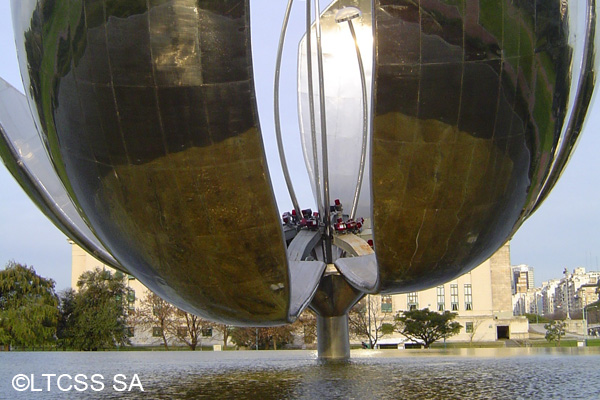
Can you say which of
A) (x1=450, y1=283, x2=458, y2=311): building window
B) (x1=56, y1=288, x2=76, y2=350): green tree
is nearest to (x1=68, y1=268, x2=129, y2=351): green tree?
(x1=56, y1=288, x2=76, y2=350): green tree

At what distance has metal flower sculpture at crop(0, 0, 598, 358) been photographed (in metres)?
7.93

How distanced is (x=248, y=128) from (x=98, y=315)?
40.6 m

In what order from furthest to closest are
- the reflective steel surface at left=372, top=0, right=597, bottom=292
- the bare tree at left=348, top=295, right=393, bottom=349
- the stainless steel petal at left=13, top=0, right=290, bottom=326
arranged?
1. the bare tree at left=348, top=295, right=393, bottom=349
2. the reflective steel surface at left=372, top=0, right=597, bottom=292
3. the stainless steel petal at left=13, top=0, right=290, bottom=326

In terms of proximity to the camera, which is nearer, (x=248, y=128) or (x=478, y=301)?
(x=248, y=128)

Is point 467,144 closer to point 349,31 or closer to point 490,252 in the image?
point 490,252

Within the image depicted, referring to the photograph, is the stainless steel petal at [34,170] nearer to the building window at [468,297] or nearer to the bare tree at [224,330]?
the bare tree at [224,330]

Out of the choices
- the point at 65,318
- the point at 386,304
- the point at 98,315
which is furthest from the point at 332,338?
the point at 386,304

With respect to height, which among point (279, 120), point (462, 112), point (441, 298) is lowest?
point (441, 298)

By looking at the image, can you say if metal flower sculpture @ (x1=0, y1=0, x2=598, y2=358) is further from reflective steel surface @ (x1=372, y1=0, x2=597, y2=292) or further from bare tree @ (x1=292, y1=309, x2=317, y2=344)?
bare tree @ (x1=292, y1=309, x2=317, y2=344)

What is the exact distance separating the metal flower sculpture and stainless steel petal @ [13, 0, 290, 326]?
15mm

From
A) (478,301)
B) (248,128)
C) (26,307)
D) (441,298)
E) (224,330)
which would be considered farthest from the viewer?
(441,298)

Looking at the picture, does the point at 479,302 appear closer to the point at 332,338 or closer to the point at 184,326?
the point at 184,326

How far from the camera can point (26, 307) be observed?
136ft

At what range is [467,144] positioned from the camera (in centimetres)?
837
